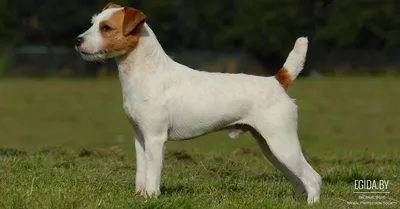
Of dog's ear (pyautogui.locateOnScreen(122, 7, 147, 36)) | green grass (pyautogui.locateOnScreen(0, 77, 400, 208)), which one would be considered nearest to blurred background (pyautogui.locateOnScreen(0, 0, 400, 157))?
green grass (pyautogui.locateOnScreen(0, 77, 400, 208))

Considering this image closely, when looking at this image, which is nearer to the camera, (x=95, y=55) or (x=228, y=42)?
(x=95, y=55)

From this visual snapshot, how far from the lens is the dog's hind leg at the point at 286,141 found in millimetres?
6891

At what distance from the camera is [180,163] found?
10.6 m

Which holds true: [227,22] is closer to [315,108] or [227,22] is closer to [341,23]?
[341,23]

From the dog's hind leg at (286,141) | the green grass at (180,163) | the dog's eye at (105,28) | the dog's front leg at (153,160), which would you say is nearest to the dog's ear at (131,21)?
the dog's eye at (105,28)

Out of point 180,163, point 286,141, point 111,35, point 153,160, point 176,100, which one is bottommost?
point 180,163

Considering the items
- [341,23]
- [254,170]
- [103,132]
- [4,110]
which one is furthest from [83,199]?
[341,23]

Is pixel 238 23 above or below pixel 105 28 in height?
below

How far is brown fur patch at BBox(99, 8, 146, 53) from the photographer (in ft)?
22.4

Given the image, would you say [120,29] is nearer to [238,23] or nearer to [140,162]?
[140,162]

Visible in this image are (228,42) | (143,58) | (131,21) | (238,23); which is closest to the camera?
(131,21)

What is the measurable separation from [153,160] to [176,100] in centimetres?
56

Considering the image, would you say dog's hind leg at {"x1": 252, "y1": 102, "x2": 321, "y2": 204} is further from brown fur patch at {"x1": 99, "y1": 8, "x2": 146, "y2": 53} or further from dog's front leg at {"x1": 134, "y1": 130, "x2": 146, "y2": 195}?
brown fur patch at {"x1": 99, "y1": 8, "x2": 146, "y2": 53}

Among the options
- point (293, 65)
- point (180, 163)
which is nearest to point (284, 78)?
point (293, 65)
